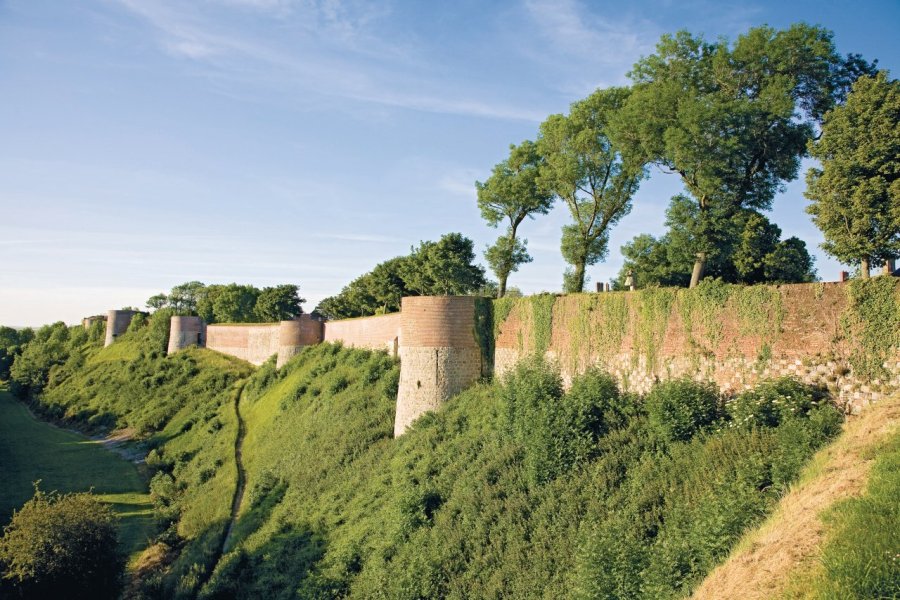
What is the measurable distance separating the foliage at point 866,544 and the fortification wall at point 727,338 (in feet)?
13.7

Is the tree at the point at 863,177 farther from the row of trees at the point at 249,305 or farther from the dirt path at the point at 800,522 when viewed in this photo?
the row of trees at the point at 249,305

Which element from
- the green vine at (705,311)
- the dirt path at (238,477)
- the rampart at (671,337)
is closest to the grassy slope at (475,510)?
the dirt path at (238,477)

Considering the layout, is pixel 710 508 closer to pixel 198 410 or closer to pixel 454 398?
pixel 454 398

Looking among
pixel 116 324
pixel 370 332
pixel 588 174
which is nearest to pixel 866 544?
pixel 588 174

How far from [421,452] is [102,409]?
44984mm

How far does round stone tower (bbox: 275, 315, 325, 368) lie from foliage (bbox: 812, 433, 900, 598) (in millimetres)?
41109

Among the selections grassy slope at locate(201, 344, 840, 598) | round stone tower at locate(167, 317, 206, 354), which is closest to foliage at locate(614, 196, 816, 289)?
grassy slope at locate(201, 344, 840, 598)

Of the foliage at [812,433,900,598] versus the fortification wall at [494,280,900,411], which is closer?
the foliage at [812,433,900,598]

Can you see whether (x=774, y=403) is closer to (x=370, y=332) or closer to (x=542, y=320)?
(x=542, y=320)

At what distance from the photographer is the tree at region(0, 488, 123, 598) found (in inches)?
890

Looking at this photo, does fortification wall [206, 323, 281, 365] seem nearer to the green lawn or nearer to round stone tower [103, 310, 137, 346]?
the green lawn

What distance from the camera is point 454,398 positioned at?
25.1 m

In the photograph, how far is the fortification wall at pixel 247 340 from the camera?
53781mm

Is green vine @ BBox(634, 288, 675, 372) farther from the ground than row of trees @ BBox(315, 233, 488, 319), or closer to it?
closer to it
